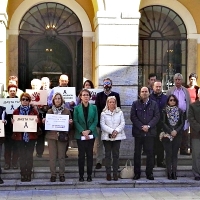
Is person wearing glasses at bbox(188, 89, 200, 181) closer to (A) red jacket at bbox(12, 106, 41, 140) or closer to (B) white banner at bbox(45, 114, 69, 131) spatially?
(B) white banner at bbox(45, 114, 69, 131)

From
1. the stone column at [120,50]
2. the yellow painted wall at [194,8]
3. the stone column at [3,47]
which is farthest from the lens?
the yellow painted wall at [194,8]

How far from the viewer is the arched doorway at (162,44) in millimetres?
13609

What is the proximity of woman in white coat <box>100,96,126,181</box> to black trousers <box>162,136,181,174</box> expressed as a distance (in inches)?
40.9

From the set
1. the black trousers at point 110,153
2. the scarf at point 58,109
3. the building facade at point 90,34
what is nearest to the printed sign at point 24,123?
the scarf at point 58,109

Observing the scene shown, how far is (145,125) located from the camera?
33.1 feet

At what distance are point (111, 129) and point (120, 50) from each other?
2.57 meters

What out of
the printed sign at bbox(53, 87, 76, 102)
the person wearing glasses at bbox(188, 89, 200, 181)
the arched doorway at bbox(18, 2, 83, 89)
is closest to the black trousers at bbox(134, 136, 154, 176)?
the person wearing glasses at bbox(188, 89, 200, 181)

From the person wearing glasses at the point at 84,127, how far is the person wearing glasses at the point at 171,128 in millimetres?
1568

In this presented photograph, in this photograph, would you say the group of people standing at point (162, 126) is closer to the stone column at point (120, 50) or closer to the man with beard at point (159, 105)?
the man with beard at point (159, 105)

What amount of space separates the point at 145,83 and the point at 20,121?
4.88 meters

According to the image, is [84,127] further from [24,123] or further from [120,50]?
[120,50]

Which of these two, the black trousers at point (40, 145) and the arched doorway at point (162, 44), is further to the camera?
the arched doorway at point (162, 44)

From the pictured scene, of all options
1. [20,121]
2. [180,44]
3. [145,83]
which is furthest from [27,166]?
[180,44]

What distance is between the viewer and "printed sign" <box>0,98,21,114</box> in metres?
10.3
